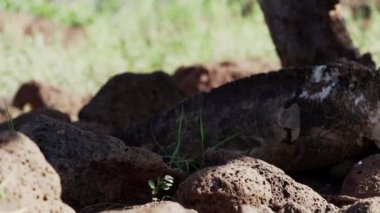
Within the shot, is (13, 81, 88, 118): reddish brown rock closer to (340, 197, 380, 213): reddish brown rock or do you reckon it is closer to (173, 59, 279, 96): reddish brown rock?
(173, 59, 279, 96): reddish brown rock

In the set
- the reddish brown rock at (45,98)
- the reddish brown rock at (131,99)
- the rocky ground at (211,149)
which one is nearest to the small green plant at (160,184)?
the rocky ground at (211,149)

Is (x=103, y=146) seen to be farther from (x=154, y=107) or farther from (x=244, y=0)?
(x=244, y=0)

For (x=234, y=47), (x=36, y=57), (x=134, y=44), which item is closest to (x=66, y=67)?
(x=36, y=57)

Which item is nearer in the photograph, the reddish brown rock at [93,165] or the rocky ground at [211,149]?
the rocky ground at [211,149]

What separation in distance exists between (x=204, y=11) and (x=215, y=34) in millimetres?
868

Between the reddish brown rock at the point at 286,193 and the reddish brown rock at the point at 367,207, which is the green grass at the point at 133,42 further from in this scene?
the reddish brown rock at the point at 367,207

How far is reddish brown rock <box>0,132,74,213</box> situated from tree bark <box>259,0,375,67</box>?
2218 millimetres

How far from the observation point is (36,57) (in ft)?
22.8

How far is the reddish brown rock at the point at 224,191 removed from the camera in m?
2.25

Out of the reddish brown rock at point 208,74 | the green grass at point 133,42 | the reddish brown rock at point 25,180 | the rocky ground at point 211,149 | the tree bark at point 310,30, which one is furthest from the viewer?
the green grass at point 133,42

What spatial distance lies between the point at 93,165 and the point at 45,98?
3.08 m

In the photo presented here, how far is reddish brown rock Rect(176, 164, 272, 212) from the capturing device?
2.25 metres

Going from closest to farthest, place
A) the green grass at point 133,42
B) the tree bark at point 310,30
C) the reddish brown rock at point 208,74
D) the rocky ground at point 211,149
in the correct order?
the rocky ground at point 211,149 < the tree bark at point 310,30 < the reddish brown rock at point 208,74 < the green grass at point 133,42

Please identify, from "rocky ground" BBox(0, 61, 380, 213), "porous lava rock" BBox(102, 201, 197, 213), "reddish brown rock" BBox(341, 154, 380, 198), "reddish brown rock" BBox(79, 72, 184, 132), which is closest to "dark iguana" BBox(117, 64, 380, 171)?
"rocky ground" BBox(0, 61, 380, 213)
